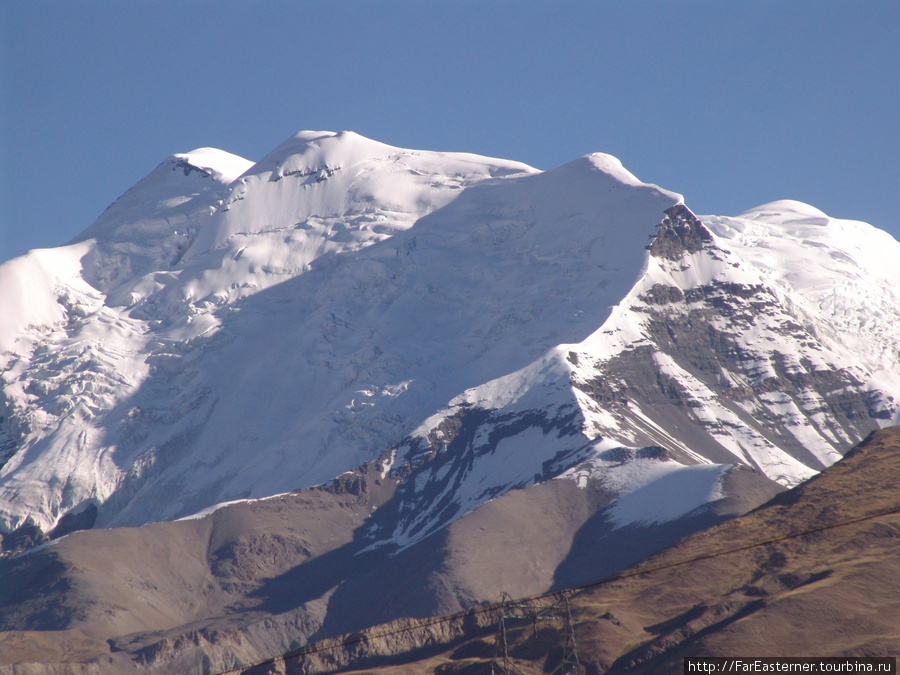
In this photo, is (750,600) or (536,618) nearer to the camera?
(536,618)

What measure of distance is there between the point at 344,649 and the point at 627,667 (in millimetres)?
44099

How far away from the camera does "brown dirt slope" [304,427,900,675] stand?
12650cm

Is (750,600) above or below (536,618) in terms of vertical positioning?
below

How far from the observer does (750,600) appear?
14000 cm

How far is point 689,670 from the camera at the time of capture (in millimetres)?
119562

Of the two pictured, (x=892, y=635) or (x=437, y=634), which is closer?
(x=892, y=635)

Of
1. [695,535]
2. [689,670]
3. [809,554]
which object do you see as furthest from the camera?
[695,535]

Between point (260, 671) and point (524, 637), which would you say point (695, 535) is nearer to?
point (524, 637)

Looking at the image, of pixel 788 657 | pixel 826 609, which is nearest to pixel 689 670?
pixel 788 657

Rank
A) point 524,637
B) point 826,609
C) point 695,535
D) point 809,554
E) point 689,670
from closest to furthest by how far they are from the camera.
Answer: point 689,670 → point 826,609 → point 524,637 → point 809,554 → point 695,535

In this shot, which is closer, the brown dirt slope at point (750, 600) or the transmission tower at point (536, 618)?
the transmission tower at point (536, 618)

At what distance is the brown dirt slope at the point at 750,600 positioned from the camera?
12650cm

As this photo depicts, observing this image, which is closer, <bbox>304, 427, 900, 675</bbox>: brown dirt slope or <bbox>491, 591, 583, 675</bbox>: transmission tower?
<bbox>491, 591, 583, 675</bbox>: transmission tower

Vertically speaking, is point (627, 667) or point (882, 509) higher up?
point (882, 509)
